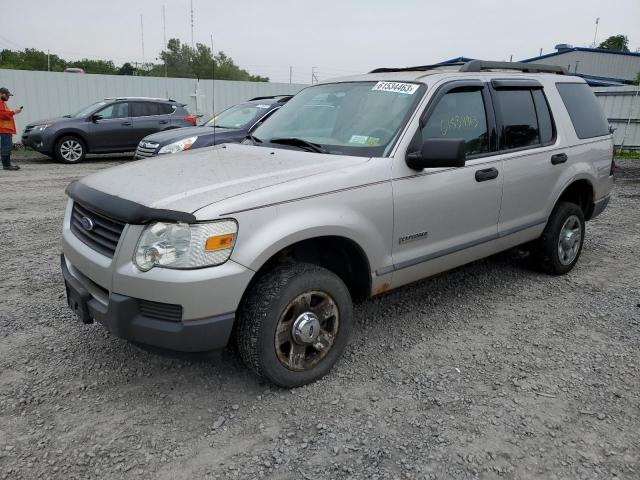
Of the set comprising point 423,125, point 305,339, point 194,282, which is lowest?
point 305,339

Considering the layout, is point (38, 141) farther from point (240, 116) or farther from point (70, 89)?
point (240, 116)

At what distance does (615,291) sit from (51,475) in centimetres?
453

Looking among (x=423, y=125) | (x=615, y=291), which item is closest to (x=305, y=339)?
(x=423, y=125)

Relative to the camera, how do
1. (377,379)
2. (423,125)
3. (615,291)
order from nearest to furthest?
1. (377,379)
2. (423,125)
3. (615,291)

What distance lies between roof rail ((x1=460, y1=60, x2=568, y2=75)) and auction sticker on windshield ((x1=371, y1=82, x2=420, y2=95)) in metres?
0.61

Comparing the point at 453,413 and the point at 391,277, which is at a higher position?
the point at 391,277

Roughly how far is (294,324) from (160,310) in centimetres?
74

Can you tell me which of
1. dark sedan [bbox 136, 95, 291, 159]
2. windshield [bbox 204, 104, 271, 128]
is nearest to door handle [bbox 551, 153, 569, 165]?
dark sedan [bbox 136, 95, 291, 159]

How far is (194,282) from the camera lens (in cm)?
258

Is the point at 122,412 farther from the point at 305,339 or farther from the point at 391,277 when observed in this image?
the point at 391,277

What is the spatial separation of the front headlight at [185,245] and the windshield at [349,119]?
45.2 inches

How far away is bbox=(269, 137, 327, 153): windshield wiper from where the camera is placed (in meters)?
3.56

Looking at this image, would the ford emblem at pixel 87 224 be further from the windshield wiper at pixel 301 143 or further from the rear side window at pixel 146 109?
the rear side window at pixel 146 109

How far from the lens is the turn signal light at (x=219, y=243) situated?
2621mm
